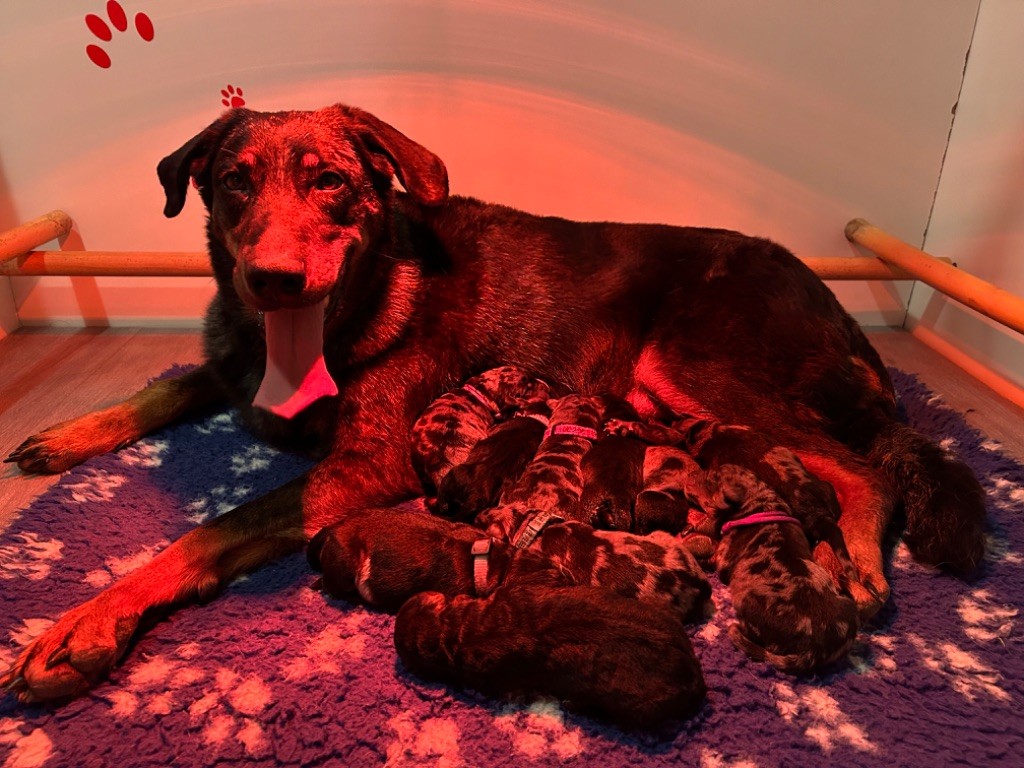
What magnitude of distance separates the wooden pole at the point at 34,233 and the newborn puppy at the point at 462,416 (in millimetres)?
2472

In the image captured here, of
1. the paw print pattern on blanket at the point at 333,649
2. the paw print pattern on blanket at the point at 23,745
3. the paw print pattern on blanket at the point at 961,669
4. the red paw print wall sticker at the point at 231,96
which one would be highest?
the red paw print wall sticker at the point at 231,96

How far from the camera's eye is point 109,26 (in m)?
3.81

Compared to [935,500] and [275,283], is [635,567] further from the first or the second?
[275,283]

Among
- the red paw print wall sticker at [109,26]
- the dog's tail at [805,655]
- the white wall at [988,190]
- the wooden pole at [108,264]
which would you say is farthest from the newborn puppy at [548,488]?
the red paw print wall sticker at [109,26]

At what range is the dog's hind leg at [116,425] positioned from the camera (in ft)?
9.50

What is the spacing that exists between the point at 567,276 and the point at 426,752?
2080mm

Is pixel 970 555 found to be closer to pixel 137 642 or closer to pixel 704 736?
pixel 704 736

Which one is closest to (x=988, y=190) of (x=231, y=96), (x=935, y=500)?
(x=935, y=500)

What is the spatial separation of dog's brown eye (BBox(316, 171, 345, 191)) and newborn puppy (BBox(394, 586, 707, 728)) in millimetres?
1522

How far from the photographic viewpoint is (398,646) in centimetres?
196

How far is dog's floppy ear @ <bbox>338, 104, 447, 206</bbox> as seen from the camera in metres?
2.69

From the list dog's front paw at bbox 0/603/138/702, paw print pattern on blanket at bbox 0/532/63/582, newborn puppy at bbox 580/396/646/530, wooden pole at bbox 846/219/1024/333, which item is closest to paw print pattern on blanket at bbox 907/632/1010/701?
newborn puppy at bbox 580/396/646/530

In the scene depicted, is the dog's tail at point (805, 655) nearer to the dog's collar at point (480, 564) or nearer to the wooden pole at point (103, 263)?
the dog's collar at point (480, 564)

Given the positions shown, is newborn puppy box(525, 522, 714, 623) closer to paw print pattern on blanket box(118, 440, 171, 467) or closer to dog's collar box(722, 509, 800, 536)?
dog's collar box(722, 509, 800, 536)
